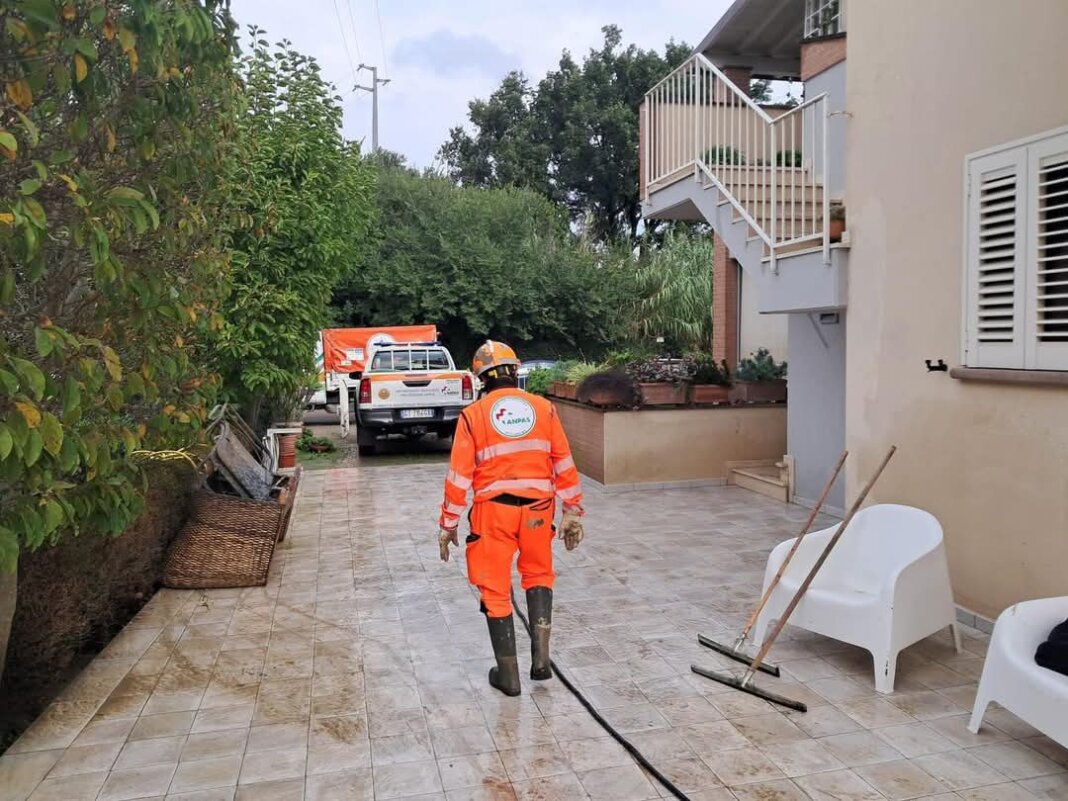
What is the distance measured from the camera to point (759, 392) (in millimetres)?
10039

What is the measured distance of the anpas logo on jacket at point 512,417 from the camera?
4066 mm

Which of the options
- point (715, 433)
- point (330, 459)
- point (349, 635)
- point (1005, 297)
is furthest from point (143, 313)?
point (330, 459)

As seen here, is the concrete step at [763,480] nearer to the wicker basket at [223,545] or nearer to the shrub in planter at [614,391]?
the shrub in planter at [614,391]

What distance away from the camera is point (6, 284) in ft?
7.73

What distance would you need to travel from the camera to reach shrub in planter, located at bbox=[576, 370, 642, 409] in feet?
31.4

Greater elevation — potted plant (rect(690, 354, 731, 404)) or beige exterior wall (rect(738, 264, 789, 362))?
beige exterior wall (rect(738, 264, 789, 362))

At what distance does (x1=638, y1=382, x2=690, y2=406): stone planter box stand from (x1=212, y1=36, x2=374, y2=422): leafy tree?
3745mm

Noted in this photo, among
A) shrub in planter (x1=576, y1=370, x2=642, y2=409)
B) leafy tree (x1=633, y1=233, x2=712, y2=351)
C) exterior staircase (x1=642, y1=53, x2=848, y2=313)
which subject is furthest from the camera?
leafy tree (x1=633, y1=233, x2=712, y2=351)

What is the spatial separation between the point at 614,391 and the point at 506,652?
5.82 meters

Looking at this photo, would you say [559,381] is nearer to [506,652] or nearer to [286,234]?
[286,234]

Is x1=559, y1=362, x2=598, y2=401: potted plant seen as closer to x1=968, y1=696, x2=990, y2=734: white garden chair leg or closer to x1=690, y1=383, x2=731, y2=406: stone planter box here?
x1=690, y1=383, x2=731, y2=406: stone planter box

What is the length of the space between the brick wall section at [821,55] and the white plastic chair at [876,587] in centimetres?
577

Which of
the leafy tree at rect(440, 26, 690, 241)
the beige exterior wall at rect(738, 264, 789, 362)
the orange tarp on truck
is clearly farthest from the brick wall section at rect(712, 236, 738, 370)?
the leafy tree at rect(440, 26, 690, 241)

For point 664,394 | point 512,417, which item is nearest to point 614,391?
point 664,394
